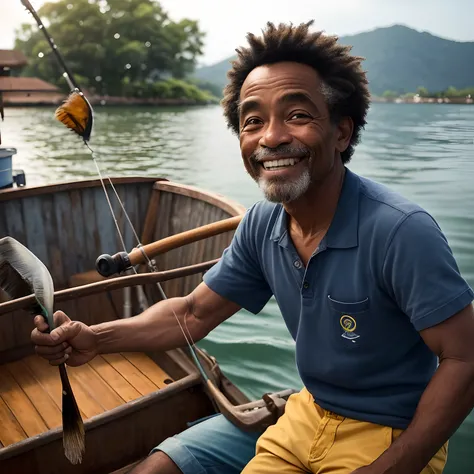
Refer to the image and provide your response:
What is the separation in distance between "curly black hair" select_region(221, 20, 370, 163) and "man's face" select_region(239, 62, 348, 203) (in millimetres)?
36

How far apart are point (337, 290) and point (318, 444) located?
525 mm

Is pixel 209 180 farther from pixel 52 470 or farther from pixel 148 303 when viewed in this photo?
pixel 52 470

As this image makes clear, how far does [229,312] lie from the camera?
2.09 m

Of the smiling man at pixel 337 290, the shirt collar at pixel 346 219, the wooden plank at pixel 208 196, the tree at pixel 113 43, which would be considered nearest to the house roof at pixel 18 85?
the wooden plank at pixel 208 196

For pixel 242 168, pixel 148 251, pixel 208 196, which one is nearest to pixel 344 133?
pixel 148 251

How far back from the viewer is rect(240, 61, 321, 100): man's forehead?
5.42 ft

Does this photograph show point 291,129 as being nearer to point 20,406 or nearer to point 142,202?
point 20,406

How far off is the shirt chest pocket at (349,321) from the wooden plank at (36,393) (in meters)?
2.18

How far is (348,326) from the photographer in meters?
1.56

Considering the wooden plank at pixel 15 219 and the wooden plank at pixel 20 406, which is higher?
the wooden plank at pixel 15 219

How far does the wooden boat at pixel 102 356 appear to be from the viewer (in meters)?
2.59

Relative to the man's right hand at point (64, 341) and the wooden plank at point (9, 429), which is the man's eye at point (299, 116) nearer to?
the man's right hand at point (64, 341)

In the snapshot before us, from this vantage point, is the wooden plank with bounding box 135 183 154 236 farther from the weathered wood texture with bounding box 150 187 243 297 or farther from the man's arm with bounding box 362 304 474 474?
the man's arm with bounding box 362 304 474 474

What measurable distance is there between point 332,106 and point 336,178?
0.23m
